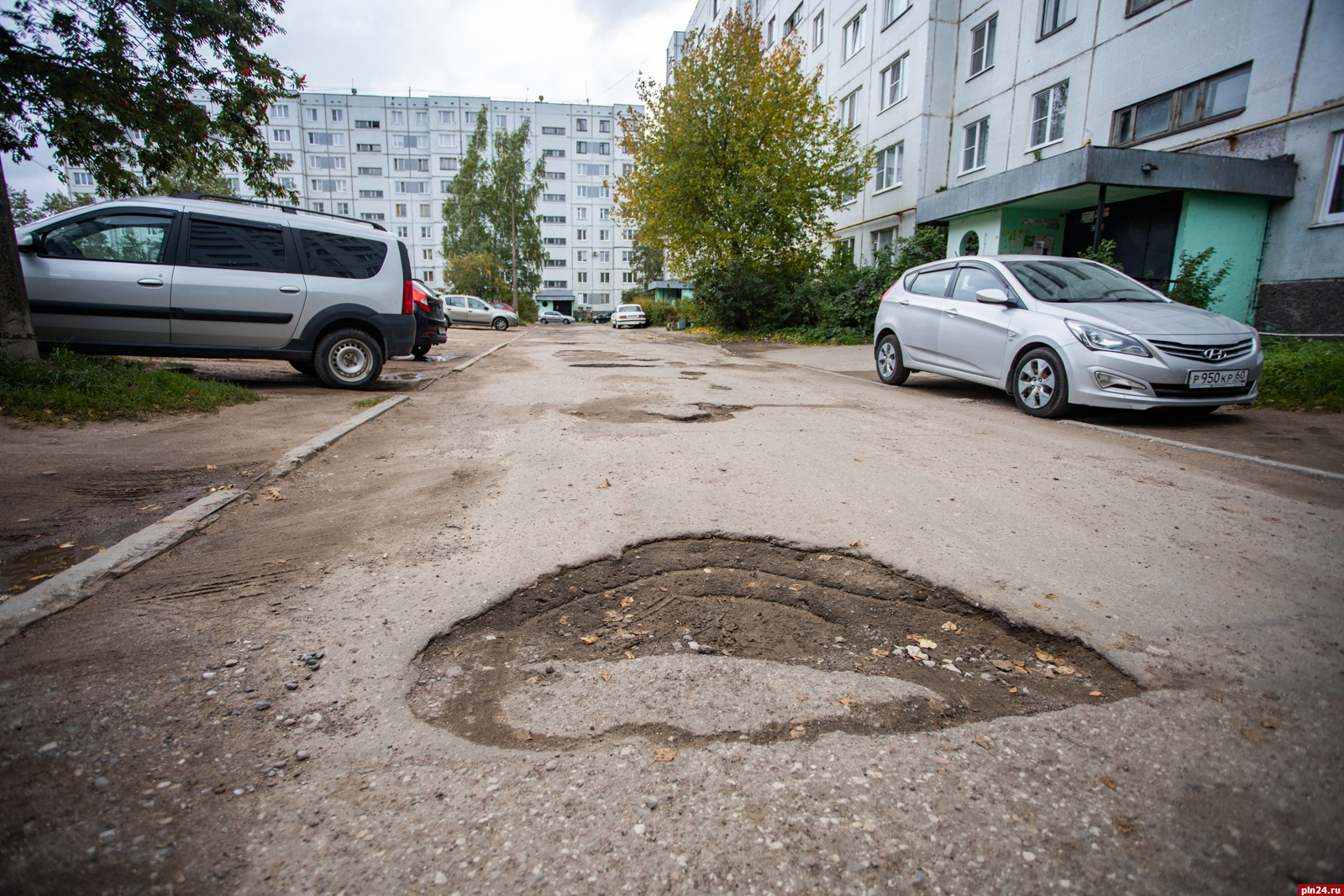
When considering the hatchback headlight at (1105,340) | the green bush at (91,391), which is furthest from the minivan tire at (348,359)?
the hatchback headlight at (1105,340)

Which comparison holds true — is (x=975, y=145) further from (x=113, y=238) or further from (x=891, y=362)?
(x=113, y=238)

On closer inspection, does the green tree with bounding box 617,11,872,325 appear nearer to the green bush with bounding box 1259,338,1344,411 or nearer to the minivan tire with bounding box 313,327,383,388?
the green bush with bounding box 1259,338,1344,411

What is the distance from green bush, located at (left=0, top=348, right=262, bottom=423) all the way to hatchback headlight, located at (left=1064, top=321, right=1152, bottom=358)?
8581mm

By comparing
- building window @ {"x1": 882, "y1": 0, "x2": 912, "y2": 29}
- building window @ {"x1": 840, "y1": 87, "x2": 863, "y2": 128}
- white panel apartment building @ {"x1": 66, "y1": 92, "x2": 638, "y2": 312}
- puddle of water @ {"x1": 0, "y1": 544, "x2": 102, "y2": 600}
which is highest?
white panel apartment building @ {"x1": 66, "y1": 92, "x2": 638, "y2": 312}

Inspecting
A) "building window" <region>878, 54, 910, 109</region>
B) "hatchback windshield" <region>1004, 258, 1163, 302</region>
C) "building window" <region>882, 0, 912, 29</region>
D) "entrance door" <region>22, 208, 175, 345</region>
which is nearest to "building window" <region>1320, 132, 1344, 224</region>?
"hatchback windshield" <region>1004, 258, 1163, 302</region>

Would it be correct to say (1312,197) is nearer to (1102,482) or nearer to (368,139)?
(1102,482)

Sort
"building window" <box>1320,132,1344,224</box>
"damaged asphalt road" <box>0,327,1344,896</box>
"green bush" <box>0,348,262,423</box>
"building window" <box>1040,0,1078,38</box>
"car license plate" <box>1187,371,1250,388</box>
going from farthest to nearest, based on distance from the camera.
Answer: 1. "building window" <box>1040,0,1078,38</box>
2. "building window" <box>1320,132,1344,224</box>
3. "car license plate" <box>1187,371,1250,388</box>
4. "green bush" <box>0,348,262,423</box>
5. "damaged asphalt road" <box>0,327,1344,896</box>

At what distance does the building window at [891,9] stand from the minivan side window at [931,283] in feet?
57.3

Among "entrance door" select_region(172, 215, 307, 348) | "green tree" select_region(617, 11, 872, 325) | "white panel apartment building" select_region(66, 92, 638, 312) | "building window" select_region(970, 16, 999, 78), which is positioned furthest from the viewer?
"white panel apartment building" select_region(66, 92, 638, 312)

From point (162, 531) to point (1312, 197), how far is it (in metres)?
16.5

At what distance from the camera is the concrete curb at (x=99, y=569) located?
7.73ft

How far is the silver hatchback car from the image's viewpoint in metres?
6.03

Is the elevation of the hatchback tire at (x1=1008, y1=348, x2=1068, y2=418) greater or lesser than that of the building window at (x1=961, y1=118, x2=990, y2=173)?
lesser

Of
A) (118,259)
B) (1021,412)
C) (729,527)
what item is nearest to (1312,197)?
(1021,412)
